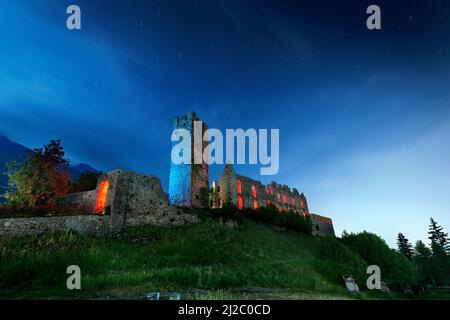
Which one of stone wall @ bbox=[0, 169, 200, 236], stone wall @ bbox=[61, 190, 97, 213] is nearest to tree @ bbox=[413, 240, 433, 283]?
stone wall @ bbox=[0, 169, 200, 236]

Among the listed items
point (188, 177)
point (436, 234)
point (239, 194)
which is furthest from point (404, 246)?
point (188, 177)

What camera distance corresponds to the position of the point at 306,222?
49906 mm

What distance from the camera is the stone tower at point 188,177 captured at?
39.7m

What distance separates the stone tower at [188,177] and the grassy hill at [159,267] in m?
11.6

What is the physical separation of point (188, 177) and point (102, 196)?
16.6 m

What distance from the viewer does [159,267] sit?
17219mm

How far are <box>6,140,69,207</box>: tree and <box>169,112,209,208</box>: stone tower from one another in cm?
1786

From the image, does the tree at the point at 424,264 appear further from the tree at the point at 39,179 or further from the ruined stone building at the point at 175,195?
the tree at the point at 39,179

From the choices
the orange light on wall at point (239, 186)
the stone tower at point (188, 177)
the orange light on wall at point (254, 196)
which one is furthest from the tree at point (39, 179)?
the orange light on wall at point (254, 196)

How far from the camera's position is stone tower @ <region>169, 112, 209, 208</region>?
3969cm

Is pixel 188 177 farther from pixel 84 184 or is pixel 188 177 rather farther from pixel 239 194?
pixel 84 184

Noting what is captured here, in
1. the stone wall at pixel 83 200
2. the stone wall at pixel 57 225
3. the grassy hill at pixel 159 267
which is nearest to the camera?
the grassy hill at pixel 159 267

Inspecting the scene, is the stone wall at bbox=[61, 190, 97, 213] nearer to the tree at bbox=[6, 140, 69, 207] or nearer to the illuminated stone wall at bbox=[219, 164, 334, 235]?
the tree at bbox=[6, 140, 69, 207]

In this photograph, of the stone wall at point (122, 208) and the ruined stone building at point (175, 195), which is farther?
the ruined stone building at point (175, 195)
